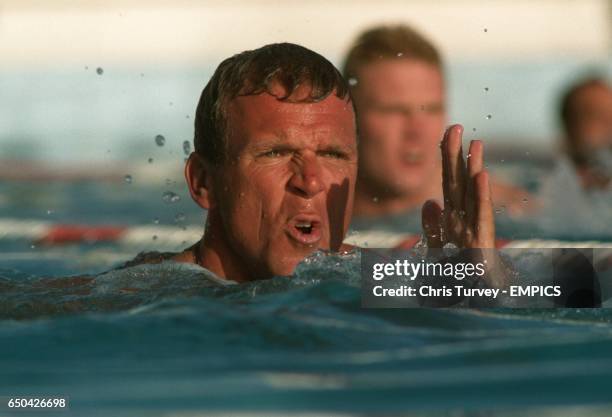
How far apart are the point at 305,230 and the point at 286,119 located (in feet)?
1.12

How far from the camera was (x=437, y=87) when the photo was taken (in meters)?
6.69

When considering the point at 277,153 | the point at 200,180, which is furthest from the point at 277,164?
the point at 200,180

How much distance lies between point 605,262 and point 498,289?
4.28 feet

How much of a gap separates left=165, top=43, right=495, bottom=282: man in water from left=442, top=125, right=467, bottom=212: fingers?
4 centimetres

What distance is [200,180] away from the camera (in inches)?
162

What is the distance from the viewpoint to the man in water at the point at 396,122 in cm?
648

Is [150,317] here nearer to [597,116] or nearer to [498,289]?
[498,289]

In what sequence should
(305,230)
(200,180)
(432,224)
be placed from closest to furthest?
(432,224), (305,230), (200,180)

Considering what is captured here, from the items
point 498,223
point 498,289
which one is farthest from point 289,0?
point 498,289

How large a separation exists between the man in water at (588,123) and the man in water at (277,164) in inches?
209

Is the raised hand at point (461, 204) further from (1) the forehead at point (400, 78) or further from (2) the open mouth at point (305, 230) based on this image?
(1) the forehead at point (400, 78)

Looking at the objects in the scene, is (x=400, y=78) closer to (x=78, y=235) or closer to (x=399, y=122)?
(x=399, y=122)

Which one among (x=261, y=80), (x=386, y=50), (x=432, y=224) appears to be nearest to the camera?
(x=432, y=224)

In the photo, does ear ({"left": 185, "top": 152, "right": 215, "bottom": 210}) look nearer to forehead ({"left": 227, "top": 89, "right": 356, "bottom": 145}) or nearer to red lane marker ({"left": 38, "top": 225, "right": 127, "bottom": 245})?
forehead ({"left": 227, "top": 89, "right": 356, "bottom": 145})
